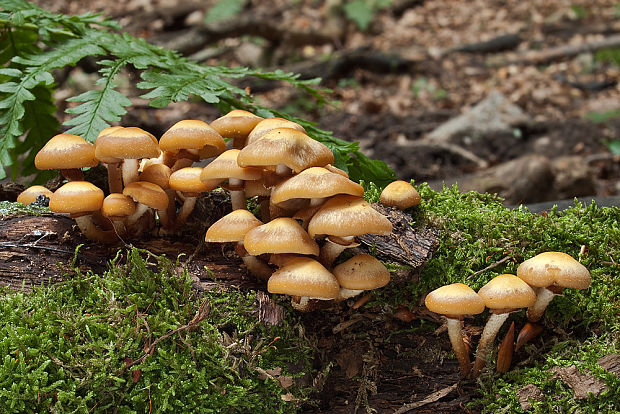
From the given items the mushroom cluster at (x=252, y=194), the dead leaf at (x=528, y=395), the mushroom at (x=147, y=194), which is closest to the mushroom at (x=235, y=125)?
the mushroom cluster at (x=252, y=194)

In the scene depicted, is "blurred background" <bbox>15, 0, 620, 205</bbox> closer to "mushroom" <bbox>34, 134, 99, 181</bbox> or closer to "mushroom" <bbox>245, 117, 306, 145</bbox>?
"mushroom" <bbox>245, 117, 306, 145</bbox>

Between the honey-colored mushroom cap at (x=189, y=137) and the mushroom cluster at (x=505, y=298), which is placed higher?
the honey-colored mushroom cap at (x=189, y=137)

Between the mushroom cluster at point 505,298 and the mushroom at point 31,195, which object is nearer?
the mushroom cluster at point 505,298

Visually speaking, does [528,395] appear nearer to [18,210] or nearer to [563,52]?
[18,210]

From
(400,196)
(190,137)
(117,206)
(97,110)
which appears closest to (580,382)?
(400,196)

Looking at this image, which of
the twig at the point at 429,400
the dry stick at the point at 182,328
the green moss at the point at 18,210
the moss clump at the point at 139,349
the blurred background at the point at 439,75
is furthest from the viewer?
the blurred background at the point at 439,75

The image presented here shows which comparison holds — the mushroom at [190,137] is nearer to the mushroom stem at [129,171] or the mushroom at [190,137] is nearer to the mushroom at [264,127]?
the mushroom at [264,127]

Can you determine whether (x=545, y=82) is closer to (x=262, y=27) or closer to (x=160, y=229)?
Result: (x=262, y=27)

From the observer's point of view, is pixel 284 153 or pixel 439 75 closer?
pixel 284 153
